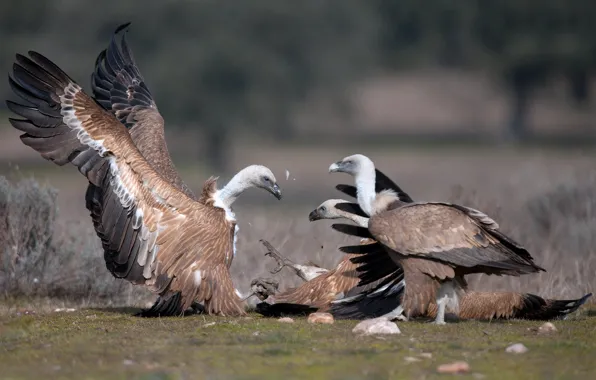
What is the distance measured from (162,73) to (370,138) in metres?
11.8

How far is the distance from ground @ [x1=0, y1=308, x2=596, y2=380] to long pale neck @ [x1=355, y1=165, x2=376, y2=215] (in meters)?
1.14

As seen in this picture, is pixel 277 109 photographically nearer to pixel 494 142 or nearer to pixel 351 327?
pixel 494 142

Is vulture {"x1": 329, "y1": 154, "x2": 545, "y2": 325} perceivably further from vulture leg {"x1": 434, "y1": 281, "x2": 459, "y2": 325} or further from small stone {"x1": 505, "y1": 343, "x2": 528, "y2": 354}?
small stone {"x1": 505, "y1": 343, "x2": 528, "y2": 354}

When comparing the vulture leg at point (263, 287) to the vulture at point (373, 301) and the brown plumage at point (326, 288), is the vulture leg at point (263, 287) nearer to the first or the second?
the vulture at point (373, 301)

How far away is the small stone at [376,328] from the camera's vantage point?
8445mm

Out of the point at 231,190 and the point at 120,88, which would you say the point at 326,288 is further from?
the point at 120,88

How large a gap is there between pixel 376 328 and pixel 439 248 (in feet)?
3.77

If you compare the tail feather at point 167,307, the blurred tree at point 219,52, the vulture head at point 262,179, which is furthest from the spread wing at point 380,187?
the blurred tree at point 219,52

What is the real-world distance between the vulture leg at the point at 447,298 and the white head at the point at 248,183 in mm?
1829

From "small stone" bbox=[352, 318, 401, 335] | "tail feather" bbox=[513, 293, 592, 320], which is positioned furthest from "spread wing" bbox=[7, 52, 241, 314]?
"tail feather" bbox=[513, 293, 592, 320]

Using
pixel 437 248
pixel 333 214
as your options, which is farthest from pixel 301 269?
pixel 437 248

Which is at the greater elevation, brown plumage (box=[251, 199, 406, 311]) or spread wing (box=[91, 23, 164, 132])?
spread wing (box=[91, 23, 164, 132])

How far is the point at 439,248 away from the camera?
365 inches

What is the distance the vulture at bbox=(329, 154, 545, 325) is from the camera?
928cm
